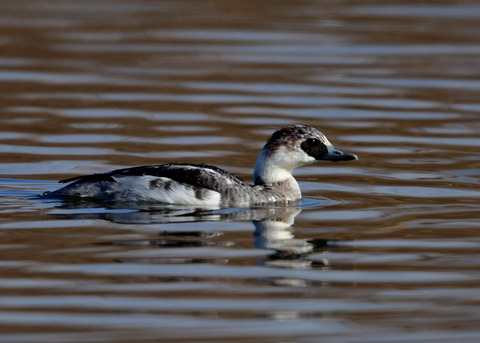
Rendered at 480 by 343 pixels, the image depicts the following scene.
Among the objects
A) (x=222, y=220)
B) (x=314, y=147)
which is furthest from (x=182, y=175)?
(x=314, y=147)

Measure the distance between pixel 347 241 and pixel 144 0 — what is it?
18806 mm

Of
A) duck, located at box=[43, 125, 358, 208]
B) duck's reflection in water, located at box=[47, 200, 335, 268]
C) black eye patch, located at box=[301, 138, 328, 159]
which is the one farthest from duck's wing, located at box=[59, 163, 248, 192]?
black eye patch, located at box=[301, 138, 328, 159]

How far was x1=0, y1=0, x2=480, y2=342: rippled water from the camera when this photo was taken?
7332 millimetres

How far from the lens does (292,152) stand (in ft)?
37.9

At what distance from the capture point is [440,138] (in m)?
14.7

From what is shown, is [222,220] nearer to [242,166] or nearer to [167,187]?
[167,187]

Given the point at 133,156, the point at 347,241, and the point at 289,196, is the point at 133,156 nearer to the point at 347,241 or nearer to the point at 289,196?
the point at 289,196

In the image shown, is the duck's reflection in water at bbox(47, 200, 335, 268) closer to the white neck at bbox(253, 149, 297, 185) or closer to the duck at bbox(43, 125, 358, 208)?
the duck at bbox(43, 125, 358, 208)

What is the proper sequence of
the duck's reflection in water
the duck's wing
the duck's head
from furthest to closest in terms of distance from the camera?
1. the duck's head
2. the duck's wing
3. the duck's reflection in water

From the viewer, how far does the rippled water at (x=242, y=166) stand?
7.33 meters

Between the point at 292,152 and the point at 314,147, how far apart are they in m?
0.23

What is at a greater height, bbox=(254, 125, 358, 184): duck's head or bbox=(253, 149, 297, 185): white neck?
bbox=(254, 125, 358, 184): duck's head

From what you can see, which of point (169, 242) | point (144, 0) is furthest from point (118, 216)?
point (144, 0)

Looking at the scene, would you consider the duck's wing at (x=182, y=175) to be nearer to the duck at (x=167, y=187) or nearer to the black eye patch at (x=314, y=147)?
the duck at (x=167, y=187)
